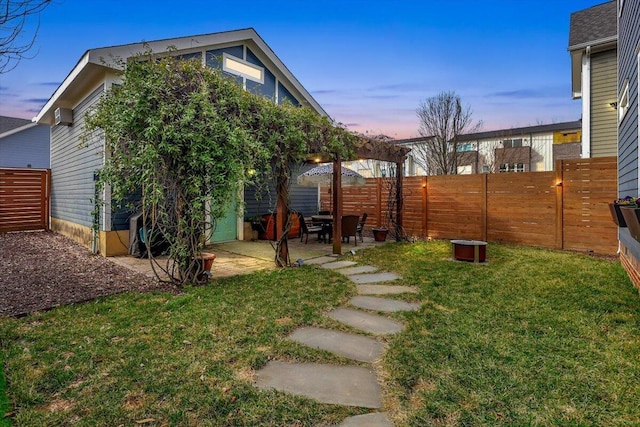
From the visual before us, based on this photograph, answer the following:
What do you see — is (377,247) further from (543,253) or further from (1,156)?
(1,156)

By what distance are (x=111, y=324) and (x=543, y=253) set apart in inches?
324

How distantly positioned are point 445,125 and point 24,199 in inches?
670

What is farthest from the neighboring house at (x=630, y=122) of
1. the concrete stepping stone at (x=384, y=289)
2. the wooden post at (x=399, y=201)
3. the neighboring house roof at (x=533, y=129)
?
the neighboring house roof at (x=533, y=129)

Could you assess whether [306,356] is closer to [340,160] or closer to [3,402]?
[3,402]

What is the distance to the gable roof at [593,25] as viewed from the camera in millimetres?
8898

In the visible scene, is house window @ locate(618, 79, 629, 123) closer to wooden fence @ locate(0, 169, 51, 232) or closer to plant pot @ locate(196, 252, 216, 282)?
plant pot @ locate(196, 252, 216, 282)

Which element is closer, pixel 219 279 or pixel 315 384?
pixel 315 384

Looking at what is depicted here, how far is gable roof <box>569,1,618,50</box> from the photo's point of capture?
8898mm

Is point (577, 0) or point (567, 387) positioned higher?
point (577, 0)

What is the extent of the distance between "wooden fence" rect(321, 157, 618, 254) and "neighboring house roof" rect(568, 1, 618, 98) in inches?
156

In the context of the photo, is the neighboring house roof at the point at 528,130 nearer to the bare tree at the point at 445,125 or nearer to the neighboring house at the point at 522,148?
the neighboring house at the point at 522,148

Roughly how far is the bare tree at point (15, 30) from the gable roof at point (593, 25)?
38.9 ft

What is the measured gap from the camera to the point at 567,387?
226cm

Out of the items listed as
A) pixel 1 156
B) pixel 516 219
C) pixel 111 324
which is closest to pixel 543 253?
pixel 516 219
